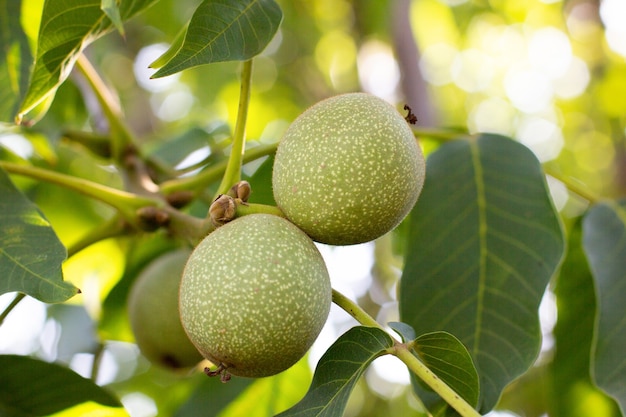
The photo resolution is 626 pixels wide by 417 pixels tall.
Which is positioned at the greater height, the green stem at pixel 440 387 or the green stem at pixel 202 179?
the green stem at pixel 202 179

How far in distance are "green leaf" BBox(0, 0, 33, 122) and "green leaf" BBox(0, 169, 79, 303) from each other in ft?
1.07

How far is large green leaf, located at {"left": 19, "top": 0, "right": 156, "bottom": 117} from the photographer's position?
1123 millimetres

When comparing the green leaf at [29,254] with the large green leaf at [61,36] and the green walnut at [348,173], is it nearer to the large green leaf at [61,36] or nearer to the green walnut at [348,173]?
the large green leaf at [61,36]

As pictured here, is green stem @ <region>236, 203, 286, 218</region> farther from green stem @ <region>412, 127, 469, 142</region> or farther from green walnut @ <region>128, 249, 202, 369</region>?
green stem @ <region>412, 127, 469, 142</region>

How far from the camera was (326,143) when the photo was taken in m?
1.05

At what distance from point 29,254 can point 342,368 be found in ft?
1.53

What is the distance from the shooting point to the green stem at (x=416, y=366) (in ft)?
3.14

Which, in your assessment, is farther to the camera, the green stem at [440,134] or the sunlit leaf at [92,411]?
the green stem at [440,134]

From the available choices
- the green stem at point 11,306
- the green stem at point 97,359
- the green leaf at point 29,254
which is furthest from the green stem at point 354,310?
the green stem at point 97,359

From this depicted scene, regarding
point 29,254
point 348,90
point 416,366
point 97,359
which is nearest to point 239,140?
point 29,254

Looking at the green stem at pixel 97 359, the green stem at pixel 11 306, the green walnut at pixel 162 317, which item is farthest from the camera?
the green stem at pixel 97 359

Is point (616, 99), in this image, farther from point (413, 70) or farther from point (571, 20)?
point (413, 70)

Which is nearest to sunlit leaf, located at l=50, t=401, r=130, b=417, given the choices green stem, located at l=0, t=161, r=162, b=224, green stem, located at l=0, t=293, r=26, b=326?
green stem, located at l=0, t=293, r=26, b=326

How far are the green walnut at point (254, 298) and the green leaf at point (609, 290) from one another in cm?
54
